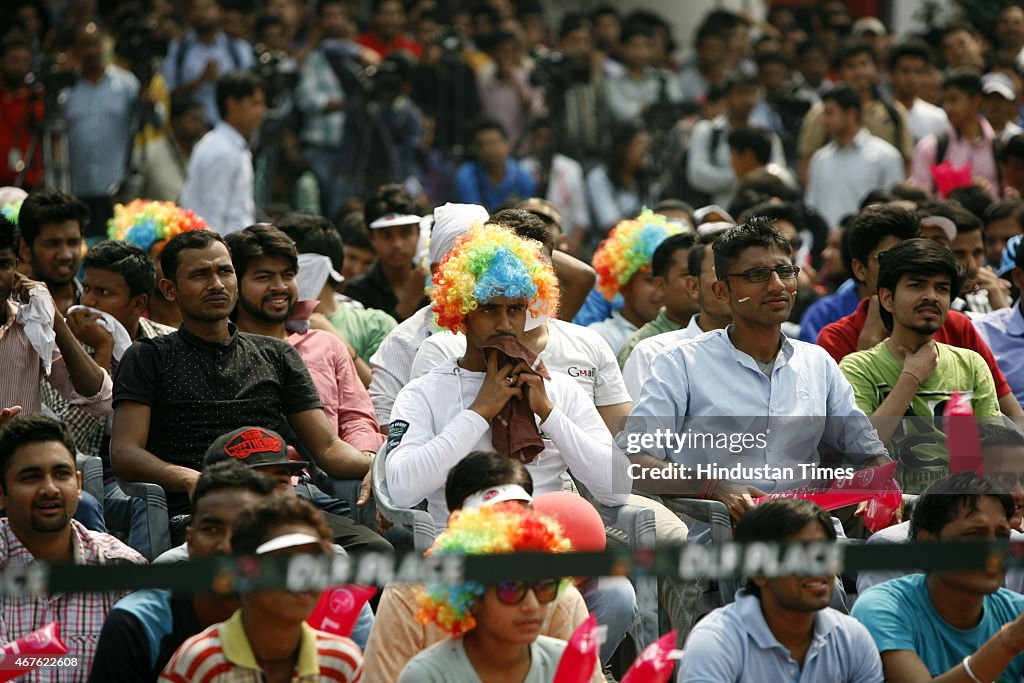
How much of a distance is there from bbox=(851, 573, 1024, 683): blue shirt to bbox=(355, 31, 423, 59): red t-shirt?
30.2 ft

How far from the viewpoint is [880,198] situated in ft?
29.2

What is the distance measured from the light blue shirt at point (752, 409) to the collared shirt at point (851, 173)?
5.40 metres

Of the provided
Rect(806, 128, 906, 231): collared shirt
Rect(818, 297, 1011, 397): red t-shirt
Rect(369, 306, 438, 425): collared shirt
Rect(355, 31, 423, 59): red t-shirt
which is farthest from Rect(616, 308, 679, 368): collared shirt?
Rect(355, 31, 423, 59): red t-shirt

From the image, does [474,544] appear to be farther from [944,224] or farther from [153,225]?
[944,224]

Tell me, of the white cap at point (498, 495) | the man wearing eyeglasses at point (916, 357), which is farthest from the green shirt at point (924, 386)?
the white cap at point (498, 495)

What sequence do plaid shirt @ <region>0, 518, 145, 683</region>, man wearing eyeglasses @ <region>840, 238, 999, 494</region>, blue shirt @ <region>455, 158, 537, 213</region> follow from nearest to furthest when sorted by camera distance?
plaid shirt @ <region>0, 518, 145, 683</region>, man wearing eyeglasses @ <region>840, 238, 999, 494</region>, blue shirt @ <region>455, 158, 537, 213</region>

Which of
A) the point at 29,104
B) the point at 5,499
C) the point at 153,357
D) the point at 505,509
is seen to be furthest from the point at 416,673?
the point at 29,104

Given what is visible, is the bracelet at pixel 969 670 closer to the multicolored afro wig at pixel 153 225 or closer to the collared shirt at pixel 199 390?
the collared shirt at pixel 199 390

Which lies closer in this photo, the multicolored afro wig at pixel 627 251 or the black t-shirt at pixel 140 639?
the black t-shirt at pixel 140 639

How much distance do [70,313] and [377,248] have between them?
7.35 ft

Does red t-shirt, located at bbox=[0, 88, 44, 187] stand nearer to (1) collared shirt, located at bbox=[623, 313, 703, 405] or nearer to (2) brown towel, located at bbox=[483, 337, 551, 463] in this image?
(1) collared shirt, located at bbox=[623, 313, 703, 405]

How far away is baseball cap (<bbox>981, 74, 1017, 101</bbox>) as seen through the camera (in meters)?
10.7

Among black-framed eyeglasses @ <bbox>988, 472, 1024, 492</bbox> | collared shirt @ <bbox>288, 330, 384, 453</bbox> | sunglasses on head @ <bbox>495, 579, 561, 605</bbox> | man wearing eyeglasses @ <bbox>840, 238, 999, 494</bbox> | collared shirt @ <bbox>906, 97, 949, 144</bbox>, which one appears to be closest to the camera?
sunglasses on head @ <bbox>495, 579, 561, 605</bbox>

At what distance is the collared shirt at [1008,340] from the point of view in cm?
671
